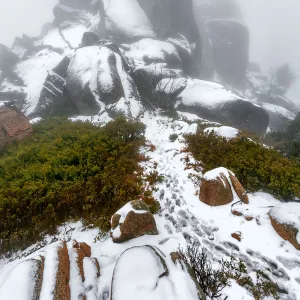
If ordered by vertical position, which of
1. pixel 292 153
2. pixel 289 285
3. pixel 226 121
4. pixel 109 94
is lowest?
pixel 226 121

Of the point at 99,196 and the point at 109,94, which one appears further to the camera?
the point at 109,94

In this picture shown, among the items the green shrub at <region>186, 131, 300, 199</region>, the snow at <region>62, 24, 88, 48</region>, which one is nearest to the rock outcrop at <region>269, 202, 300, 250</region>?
the green shrub at <region>186, 131, 300, 199</region>

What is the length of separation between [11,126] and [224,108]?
69.2 ft

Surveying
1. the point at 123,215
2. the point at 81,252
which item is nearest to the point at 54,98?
the point at 123,215

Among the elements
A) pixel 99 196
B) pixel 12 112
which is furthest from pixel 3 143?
pixel 99 196

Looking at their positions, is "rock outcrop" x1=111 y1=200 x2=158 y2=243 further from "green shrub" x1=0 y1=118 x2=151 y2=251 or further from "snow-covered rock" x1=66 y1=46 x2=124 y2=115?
"snow-covered rock" x1=66 y1=46 x2=124 y2=115

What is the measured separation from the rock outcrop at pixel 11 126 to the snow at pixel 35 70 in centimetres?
1093

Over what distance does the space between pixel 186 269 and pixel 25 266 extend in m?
2.56

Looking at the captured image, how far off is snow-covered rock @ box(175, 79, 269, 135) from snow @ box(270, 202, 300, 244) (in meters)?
19.6

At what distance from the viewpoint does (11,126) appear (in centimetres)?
1202

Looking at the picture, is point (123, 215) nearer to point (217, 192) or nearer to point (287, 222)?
point (217, 192)

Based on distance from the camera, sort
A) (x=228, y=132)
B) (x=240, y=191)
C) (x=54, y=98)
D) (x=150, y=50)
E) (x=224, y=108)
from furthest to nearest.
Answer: (x=150, y=50) → (x=54, y=98) → (x=224, y=108) → (x=228, y=132) → (x=240, y=191)

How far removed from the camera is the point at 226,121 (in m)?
22.7

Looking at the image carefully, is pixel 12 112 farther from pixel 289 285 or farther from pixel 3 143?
pixel 289 285
